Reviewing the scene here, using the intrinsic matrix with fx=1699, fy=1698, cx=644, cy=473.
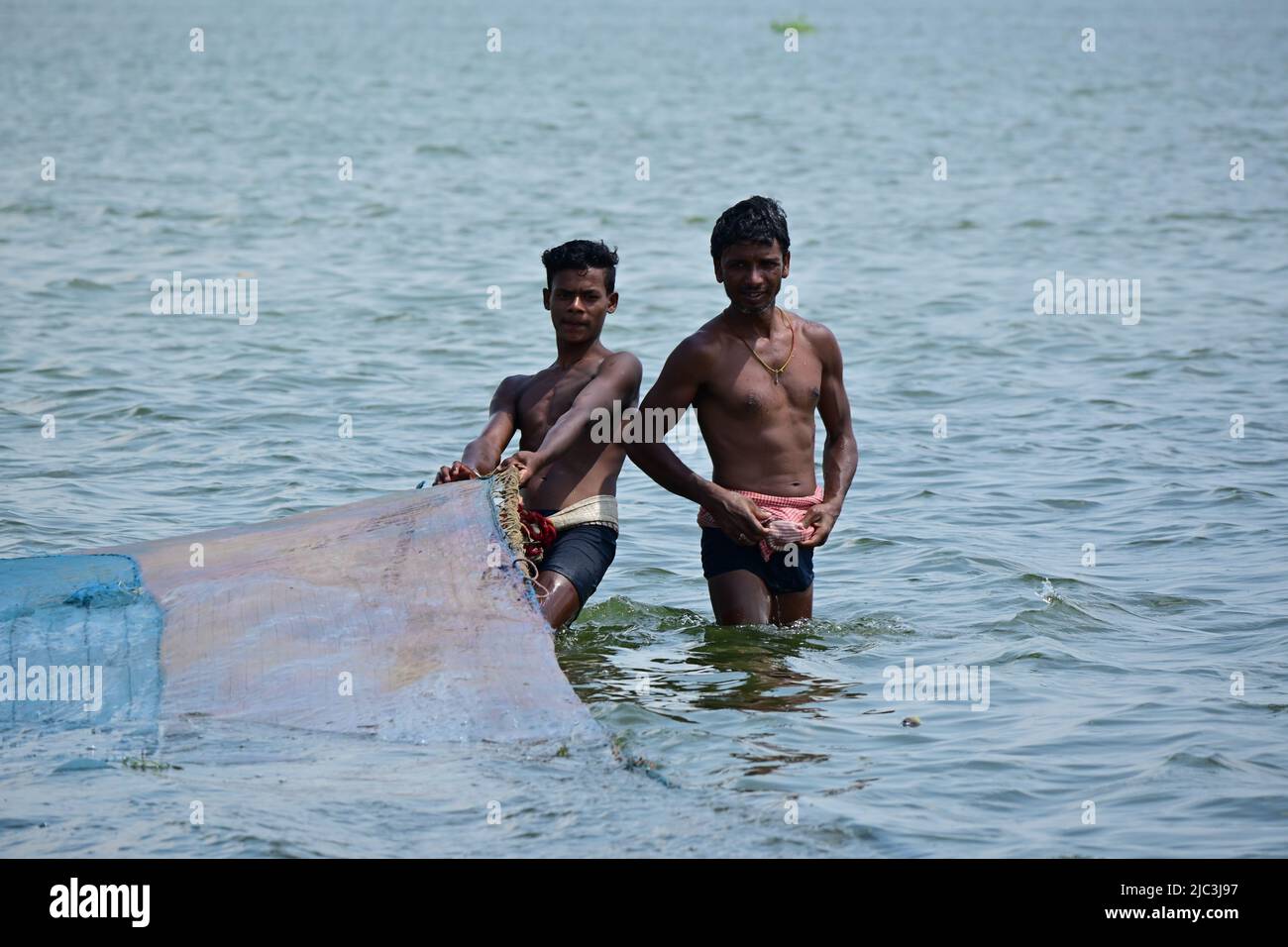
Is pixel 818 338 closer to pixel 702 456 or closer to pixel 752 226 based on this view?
pixel 752 226

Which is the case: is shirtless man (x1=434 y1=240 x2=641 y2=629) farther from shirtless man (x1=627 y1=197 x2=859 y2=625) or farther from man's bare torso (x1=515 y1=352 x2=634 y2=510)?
shirtless man (x1=627 y1=197 x2=859 y2=625)

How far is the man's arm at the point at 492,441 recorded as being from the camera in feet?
21.0

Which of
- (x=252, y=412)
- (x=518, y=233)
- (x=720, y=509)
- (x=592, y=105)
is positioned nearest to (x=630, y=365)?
(x=720, y=509)

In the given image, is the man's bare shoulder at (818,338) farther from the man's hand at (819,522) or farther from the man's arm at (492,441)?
the man's arm at (492,441)

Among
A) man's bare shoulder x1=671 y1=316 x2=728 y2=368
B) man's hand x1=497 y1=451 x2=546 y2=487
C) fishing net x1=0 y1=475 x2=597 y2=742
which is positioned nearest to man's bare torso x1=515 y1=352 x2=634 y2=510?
man's hand x1=497 y1=451 x2=546 y2=487

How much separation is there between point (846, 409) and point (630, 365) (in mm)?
905

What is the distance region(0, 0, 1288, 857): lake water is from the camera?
16.3ft

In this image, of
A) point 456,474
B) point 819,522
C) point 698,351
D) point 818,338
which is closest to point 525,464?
point 456,474

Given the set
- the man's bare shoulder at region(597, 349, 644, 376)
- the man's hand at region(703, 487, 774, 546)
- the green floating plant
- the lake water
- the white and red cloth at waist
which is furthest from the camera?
the green floating plant

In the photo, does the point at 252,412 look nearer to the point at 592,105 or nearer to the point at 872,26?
the point at 592,105

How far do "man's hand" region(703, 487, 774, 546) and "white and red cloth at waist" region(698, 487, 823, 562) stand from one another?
41 millimetres

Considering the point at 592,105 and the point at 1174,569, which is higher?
the point at 592,105

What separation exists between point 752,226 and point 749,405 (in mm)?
693

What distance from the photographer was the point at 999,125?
1169 inches
